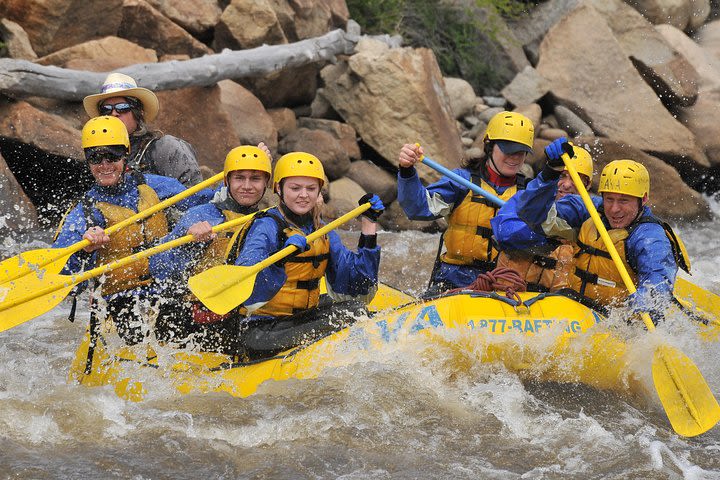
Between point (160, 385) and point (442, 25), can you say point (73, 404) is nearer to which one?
point (160, 385)

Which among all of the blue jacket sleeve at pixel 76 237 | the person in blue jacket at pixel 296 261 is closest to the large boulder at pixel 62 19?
the blue jacket sleeve at pixel 76 237

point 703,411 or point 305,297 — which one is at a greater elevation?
point 305,297

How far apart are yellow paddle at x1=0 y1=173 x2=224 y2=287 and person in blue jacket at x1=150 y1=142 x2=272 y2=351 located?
15 centimetres

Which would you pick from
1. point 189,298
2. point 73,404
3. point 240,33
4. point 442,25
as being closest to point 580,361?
point 189,298

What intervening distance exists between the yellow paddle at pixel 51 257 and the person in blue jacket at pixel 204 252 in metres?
0.15

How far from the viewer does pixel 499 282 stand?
5812 millimetres

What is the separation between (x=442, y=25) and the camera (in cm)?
1507

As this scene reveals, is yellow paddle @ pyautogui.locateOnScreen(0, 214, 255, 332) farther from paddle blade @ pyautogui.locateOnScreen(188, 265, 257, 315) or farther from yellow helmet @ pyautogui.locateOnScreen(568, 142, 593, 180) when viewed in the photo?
yellow helmet @ pyautogui.locateOnScreen(568, 142, 593, 180)

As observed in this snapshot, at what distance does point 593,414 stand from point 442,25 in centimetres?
1023

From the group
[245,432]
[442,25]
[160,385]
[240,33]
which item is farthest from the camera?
[442,25]

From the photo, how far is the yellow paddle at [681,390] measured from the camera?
17.4 ft

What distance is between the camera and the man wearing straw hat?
6.56m

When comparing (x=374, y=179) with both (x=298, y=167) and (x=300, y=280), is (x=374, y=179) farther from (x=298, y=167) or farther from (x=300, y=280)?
(x=298, y=167)

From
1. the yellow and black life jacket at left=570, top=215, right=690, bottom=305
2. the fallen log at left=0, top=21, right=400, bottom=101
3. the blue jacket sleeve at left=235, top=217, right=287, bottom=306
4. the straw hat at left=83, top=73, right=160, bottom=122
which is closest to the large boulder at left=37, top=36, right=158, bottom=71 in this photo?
the fallen log at left=0, top=21, right=400, bottom=101
